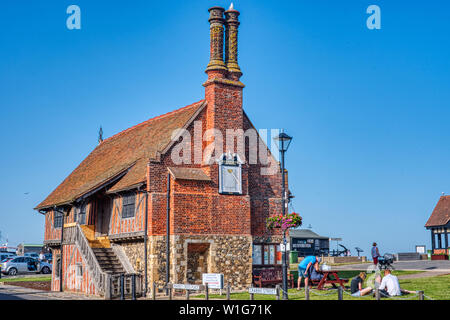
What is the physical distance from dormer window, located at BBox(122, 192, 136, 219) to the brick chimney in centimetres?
512

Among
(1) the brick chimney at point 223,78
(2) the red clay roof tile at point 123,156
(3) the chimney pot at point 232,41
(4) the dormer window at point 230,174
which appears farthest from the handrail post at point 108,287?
(3) the chimney pot at point 232,41

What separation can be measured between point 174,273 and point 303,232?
42220mm

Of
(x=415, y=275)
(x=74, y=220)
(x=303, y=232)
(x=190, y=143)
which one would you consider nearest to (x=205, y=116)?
(x=190, y=143)

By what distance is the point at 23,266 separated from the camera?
48.6 m

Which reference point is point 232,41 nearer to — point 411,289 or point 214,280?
point 214,280

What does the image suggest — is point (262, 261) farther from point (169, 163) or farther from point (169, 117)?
point (169, 117)

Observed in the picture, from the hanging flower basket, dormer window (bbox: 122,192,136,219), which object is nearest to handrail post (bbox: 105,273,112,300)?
dormer window (bbox: 122,192,136,219)

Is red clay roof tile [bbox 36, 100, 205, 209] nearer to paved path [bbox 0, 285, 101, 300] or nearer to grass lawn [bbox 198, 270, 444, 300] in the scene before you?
paved path [bbox 0, 285, 101, 300]

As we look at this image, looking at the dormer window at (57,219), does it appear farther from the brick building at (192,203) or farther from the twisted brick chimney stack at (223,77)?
the twisted brick chimney stack at (223,77)

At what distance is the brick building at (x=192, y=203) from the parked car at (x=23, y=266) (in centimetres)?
1767

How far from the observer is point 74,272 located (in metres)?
30.3

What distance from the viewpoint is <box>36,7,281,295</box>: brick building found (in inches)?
1089

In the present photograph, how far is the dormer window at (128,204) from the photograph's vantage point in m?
29.2

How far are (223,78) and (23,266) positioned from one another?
28138 mm
